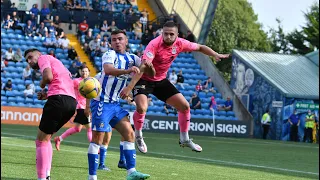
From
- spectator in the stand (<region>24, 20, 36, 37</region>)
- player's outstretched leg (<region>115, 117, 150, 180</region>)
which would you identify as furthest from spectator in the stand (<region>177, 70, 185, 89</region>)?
player's outstretched leg (<region>115, 117, 150, 180</region>)

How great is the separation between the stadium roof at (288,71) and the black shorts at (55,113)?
30009mm

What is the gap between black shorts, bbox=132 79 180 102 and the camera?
12844 mm

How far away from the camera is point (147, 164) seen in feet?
53.4

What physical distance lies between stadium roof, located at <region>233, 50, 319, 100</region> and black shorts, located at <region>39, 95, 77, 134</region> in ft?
98.5

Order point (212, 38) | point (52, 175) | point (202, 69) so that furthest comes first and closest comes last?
point (212, 38) → point (202, 69) → point (52, 175)

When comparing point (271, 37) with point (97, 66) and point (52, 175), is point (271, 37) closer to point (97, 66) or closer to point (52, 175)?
point (97, 66)

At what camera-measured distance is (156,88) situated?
12961mm

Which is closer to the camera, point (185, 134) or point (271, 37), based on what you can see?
point (185, 134)

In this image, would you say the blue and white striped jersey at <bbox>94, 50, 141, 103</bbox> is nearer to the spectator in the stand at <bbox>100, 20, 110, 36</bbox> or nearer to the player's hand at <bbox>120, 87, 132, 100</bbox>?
the player's hand at <bbox>120, 87, 132, 100</bbox>

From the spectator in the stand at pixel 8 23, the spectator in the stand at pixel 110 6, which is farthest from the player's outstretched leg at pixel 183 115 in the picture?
the spectator in the stand at pixel 110 6

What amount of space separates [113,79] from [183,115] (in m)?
2.46

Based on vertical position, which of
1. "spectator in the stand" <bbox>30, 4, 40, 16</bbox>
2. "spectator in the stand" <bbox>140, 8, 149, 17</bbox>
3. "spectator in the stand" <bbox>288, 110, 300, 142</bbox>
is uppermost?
"spectator in the stand" <bbox>140, 8, 149, 17</bbox>

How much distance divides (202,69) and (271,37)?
4548 centimetres

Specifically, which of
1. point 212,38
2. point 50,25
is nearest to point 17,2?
point 50,25
